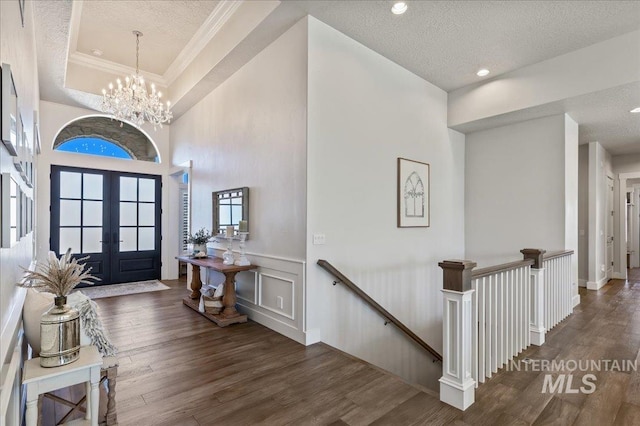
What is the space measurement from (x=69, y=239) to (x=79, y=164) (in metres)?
1.43

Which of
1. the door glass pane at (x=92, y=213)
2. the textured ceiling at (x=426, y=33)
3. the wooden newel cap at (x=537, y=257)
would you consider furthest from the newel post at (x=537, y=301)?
the door glass pane at (x=92, y=213)

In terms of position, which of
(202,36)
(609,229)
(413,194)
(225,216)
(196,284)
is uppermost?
(202,36)

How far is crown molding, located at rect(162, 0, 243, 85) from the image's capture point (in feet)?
13.3

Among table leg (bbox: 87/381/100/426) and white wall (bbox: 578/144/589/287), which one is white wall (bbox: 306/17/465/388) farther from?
white wall (bbox: 578/144/589/287)

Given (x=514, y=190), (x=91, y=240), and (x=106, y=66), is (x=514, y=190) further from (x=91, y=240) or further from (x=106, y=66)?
(x=91, y=240)

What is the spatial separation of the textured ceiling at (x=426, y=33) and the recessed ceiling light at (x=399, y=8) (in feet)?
0.21

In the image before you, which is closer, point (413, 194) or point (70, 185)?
point (413, 194)

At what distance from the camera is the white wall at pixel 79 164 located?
5.74 metres

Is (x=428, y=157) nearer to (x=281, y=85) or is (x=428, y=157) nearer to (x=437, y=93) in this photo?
(x=437, y=93)

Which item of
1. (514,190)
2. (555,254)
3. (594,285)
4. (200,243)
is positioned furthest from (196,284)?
(594,285)

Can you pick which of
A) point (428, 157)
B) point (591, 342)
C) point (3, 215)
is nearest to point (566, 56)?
point (428, 157)

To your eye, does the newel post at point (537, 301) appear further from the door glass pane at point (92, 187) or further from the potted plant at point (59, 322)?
the door glass pane at point (92, 187)

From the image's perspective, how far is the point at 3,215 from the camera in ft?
4.61

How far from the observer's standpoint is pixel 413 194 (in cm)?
481
